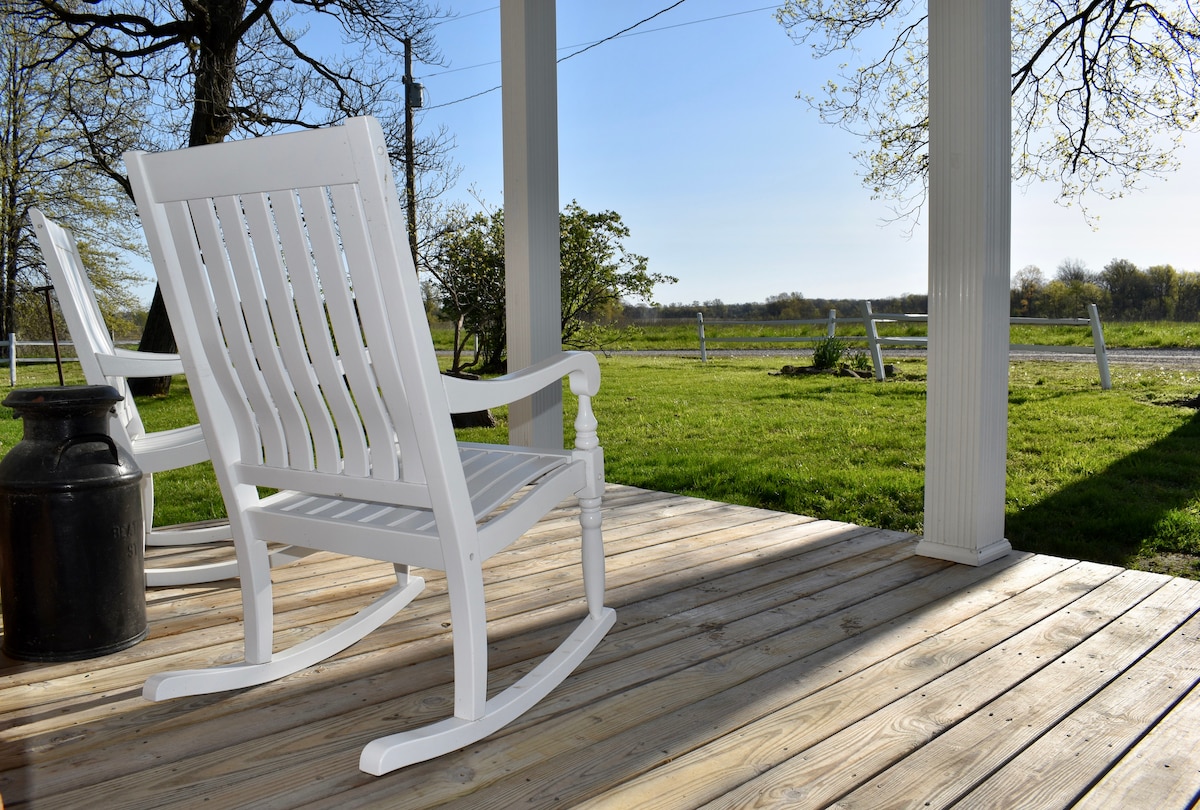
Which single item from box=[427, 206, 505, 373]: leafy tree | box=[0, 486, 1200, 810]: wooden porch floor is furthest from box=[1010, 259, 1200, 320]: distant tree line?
box=[0, 486, 1200, 810]: wooden porch floor

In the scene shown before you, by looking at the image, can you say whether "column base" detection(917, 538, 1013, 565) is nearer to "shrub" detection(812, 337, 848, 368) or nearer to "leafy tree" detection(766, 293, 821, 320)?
"shrub" detection(812, 337, 848, 368)

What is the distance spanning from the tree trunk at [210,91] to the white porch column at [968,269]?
18.0 feet

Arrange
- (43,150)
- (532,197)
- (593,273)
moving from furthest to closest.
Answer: (593,273) < (43,150) < (532,197)

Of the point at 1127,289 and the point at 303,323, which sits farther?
the point at 1127,289

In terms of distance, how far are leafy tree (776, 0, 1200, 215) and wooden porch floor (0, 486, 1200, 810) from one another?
16.5 feet

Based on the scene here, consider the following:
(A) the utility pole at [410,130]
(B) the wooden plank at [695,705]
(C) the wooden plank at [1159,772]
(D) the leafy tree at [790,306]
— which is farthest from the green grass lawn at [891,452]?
(D) the leafy tree at [790,306]

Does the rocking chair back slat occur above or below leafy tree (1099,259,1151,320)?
below

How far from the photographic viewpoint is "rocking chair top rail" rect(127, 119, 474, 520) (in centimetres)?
120

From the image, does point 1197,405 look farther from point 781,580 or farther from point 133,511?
point 133,511

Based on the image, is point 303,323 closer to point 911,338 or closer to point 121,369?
point 121,369

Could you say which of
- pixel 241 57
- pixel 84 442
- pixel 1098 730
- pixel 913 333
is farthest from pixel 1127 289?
pixel 84 442

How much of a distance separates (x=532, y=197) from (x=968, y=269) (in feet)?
5.35

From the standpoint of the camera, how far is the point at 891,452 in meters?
4.65

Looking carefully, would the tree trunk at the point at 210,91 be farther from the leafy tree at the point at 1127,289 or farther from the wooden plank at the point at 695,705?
→ the leafy tree at the point at 1127,289
